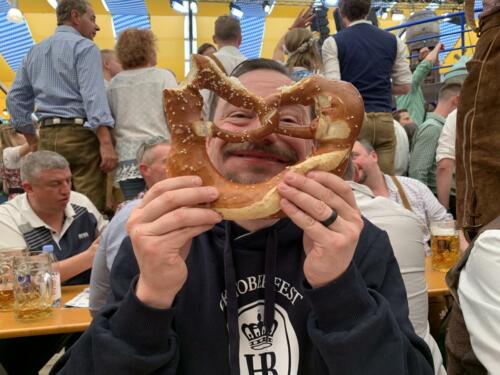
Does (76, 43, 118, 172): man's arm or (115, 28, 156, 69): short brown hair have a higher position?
(115, 28, 156, 69): short brown hair

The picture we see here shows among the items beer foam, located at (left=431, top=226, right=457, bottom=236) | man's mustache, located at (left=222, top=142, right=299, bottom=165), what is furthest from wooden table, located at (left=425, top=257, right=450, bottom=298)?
man's mustache, located at (left=222, top=142, right=299, bottom=165)

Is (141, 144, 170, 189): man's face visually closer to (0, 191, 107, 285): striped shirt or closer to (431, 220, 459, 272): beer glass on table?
(0, 191, 107, 285): striped shirt

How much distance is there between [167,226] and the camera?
99 cm

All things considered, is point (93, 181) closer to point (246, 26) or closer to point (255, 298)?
point (255, 298)

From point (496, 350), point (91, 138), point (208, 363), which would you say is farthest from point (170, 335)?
point (91, 138)

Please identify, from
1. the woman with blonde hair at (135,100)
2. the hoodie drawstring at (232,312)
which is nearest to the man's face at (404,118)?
the woman with blonde hair at (135,100)

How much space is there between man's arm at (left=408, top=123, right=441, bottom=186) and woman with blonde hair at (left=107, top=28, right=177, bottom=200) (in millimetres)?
2212

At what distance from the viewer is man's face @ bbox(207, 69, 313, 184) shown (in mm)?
1162

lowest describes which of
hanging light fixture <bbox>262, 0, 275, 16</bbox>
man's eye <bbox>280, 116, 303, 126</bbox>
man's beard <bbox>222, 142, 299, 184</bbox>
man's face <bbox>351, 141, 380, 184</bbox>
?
man's face <bbox>351, 141, 380, 184</bbox>

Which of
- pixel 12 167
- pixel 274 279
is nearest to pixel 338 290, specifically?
pixel 274 279

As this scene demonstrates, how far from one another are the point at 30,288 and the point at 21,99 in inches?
90.8

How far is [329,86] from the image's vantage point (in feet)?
3.65

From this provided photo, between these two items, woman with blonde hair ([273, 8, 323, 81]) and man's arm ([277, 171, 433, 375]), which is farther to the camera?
woman with blonde hair ([273, 8, 323, 81])

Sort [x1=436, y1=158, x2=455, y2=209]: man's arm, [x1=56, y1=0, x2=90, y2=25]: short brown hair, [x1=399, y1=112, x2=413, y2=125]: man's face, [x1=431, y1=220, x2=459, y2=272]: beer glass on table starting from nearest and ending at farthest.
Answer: [x1=431, y1=220, x2=459, y2=272]: beer glass on table → [x1=56, y1=0, x2=90, y2=25]: short brown hair → [x1=436, y1=158, x2=455, y2=209]: man's arm → [x1=399, y1=112, x2=413, y2=125]: man's face
